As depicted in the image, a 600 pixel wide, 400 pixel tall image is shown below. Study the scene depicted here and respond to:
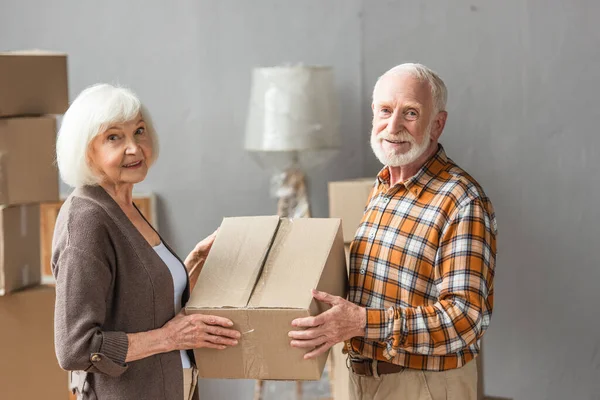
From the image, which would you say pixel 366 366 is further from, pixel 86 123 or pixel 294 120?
pixel 294 120

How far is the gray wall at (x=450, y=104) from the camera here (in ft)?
9.87

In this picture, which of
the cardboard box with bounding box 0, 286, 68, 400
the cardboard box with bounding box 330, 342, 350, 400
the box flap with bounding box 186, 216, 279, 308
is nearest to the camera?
the box flap with bounding box 186, 216, 279, 308

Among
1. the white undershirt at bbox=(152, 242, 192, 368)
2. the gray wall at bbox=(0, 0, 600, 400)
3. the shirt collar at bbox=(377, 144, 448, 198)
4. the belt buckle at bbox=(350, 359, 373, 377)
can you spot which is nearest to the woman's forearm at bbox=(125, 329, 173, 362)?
the white undershirt at bbox=(152, 242, 192, 368)

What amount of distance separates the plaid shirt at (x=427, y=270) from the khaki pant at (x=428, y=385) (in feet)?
0.11

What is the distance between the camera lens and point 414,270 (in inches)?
74.1

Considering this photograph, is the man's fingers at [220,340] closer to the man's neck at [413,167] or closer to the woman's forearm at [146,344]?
the woman's forearm at [146,344]

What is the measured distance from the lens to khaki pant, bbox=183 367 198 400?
187 centimetres

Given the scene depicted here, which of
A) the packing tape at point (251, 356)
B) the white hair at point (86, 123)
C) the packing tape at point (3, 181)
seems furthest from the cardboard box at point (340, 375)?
the white hair at point (86, 123)

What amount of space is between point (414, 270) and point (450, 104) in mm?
1469

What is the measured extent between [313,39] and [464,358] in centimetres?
191

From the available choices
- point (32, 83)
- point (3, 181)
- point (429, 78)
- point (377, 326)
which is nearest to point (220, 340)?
point (377, 326)

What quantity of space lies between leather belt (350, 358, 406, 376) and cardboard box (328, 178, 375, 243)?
96 cm

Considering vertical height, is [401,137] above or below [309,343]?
above

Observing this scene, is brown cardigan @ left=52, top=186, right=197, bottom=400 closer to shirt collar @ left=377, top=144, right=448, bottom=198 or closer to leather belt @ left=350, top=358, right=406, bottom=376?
leather belt @ left=350, top=358, right=406, bottom=376
